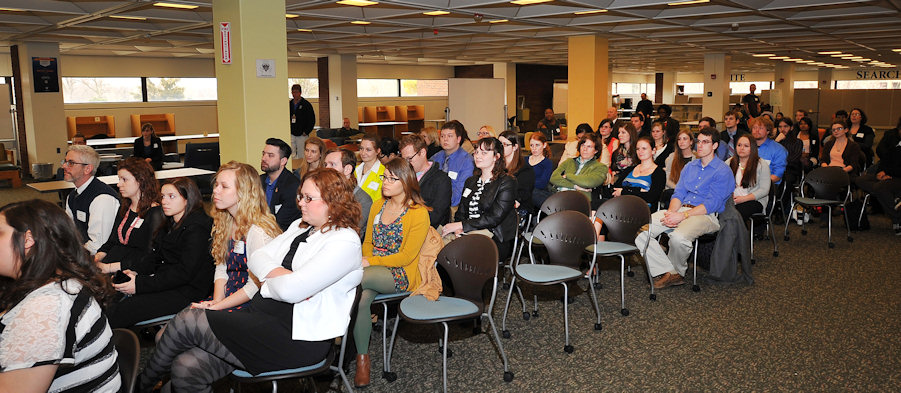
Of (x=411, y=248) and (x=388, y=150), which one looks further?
(x=388, y=150)

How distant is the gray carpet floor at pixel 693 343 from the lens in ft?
11.6

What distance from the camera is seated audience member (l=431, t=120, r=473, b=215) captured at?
6008 millimetres

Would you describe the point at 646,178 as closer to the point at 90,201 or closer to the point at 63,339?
the point at 90,201

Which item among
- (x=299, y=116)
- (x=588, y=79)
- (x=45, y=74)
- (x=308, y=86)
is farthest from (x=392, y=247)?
(x=308, y=86)

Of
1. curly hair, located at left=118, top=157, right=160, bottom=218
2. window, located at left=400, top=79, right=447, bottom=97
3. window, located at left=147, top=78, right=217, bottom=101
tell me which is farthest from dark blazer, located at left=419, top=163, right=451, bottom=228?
window, located at left=400, top=79, right=447, bottom=97

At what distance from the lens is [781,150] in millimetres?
6953

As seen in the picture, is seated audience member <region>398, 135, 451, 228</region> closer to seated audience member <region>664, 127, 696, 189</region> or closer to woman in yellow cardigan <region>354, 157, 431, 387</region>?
woman in yellow cardigan <region>354, 157, 431, 387</region>

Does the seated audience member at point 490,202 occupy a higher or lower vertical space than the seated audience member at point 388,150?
lower

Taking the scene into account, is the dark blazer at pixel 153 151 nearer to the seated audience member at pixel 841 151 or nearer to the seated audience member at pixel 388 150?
the seated audience member at pixel 388 150

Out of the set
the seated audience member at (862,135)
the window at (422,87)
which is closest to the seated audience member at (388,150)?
the seated audience member at (862,135)

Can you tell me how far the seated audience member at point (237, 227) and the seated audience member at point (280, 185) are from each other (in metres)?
1.19

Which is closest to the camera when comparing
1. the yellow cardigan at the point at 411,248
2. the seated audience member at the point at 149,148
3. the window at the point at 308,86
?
the yellow cardigan at the point at 411,248

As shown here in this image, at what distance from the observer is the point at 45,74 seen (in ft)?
41.3

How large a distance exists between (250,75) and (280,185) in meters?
1.54
